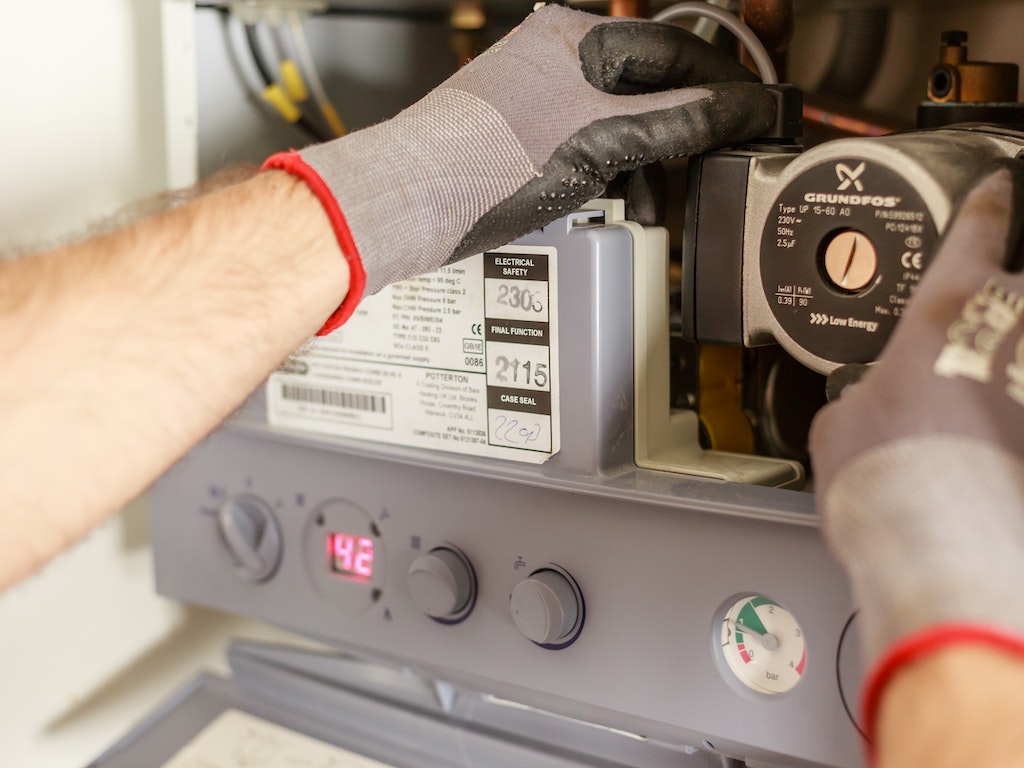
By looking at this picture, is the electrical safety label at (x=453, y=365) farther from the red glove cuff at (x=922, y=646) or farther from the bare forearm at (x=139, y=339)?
the red glove cuff at (x=922, y=646)

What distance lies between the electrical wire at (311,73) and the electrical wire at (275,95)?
0.02 metres

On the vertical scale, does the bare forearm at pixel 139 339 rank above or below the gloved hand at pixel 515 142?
below

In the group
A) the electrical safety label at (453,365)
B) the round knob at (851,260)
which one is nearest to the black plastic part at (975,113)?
the round knob at (851,260)

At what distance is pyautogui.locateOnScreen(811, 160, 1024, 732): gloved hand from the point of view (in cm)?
33

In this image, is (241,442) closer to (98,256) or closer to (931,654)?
(98,256)

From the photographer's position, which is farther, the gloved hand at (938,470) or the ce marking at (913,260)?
the ce marking at (913,260)

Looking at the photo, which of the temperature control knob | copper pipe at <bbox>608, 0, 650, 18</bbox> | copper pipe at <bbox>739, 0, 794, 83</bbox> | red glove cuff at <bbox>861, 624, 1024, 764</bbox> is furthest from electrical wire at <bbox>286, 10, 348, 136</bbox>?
red glove cuff at <bbox>861, 624, 1024, 764</bbox>

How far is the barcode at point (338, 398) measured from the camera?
731mm

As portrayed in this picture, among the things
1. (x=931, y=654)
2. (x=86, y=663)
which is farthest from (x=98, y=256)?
(x=86, y=663)

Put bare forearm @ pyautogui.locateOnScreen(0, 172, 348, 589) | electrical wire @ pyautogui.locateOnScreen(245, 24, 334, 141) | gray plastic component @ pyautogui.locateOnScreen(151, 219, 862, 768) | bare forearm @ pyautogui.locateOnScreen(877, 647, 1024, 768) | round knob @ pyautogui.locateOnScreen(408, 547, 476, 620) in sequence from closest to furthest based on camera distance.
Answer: bare forearm @ pyautogui.locateOnScreen(877, 647, 1024, 768), bare forearm @ pyautogui.locateOnScreen(0, 172, 348, 589), gray plastic component @ pyautogui.locateOnScreen(151, 219, 862, 768), round knob @ pyautogui.locateOnScreen(408, 547, 476, 620), electrical wire @ pyautogui.locateOnScreen(245, 24, 334, 141)

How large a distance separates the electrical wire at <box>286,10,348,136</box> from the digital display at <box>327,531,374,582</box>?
0.43 meters

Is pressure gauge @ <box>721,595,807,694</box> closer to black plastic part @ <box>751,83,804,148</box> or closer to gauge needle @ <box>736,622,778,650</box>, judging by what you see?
gauge needle @ <box>736,622,778,650</box>

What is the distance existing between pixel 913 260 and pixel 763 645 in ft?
0.81

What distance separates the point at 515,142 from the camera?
1.92 ft
